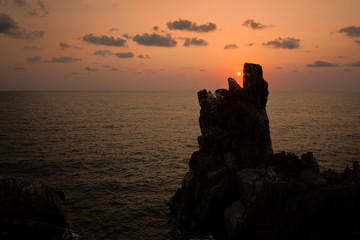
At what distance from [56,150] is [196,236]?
133 ft

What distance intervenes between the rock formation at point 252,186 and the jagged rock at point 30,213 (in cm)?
1214

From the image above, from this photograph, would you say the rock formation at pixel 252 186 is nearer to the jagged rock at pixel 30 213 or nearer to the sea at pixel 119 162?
the sea at pixel 119 162

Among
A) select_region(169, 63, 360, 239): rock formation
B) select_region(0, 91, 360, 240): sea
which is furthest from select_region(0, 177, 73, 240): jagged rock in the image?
select_region(169, 63, 360, 239): rock formation

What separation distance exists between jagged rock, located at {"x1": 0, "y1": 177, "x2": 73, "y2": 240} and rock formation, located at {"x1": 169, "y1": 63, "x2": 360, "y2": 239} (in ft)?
39.8

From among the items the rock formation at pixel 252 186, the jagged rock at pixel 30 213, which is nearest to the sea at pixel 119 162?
the rock formation at pixel 252 186

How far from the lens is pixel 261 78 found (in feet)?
94.7

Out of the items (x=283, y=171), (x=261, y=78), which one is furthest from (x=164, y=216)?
(x=261, y=78)

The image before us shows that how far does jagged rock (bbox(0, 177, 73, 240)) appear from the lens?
20.5 m

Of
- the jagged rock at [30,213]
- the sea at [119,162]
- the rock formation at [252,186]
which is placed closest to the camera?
the jagged rock at [30,213]

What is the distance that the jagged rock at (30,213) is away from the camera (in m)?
20.5

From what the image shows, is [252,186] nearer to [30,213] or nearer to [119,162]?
[30,213]

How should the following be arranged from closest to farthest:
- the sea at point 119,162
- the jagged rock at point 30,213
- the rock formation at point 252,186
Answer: the jagged rock at point 30,213, the rock formation at point 252,186, the sea at point 119,162

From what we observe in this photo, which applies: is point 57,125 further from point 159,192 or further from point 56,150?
point 159,192

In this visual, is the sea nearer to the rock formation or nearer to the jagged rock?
the rock formation
